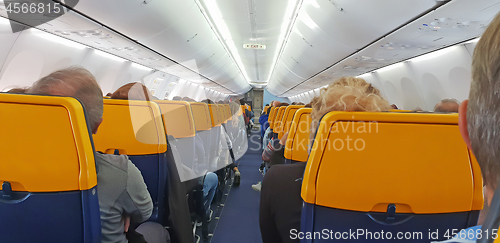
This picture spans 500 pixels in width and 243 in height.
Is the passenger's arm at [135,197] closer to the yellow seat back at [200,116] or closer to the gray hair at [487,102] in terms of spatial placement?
the gray hair at [487,102]

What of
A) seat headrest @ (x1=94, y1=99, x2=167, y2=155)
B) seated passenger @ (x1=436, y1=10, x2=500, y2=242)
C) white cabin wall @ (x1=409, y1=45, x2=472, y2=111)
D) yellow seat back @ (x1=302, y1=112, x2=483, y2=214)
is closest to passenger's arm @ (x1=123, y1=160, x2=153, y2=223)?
seat headrest @ (x1=94, y1=99, x2=167, y2=155)

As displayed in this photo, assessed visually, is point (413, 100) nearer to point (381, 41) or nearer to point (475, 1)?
point (381, 41)

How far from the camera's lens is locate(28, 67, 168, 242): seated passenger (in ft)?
4.75

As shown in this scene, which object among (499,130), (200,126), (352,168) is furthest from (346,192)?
(200,126)

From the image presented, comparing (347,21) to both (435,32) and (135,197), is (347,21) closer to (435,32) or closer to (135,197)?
(435,32)

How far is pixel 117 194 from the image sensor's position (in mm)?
1479

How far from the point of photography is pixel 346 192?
1.22 m

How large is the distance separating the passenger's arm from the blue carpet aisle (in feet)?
8.05

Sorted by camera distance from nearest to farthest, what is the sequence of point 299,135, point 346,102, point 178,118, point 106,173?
point 106,173 < point 346,102 < point 299,135 < point 178,118

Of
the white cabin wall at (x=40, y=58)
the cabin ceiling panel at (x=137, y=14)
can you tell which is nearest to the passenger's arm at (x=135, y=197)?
the white cabin wall at (x=40, y=58)

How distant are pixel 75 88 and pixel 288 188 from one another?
1307mm

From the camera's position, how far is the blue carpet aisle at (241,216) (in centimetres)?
394

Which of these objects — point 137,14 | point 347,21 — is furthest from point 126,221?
point 347,21

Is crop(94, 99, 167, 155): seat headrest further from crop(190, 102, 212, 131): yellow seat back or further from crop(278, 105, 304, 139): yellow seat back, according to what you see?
crop(278, 105, 304, 139): yellow seat back
